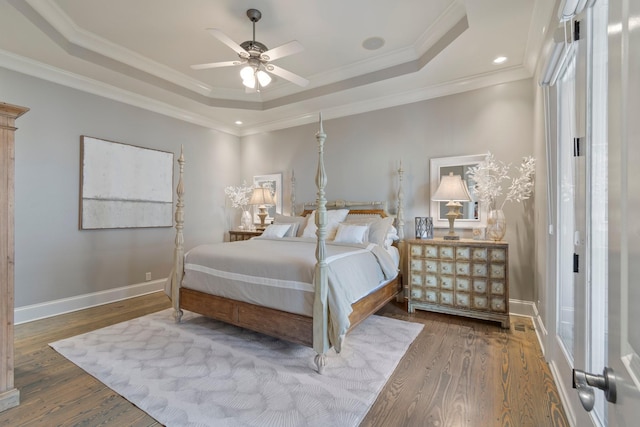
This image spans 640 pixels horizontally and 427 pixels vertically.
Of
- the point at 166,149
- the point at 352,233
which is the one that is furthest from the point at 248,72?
the point at 166,149

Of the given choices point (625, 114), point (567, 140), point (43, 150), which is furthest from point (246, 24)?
point (625, 114)

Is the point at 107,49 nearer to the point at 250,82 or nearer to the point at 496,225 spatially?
the point at 250,82

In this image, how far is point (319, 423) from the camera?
5.48 feet

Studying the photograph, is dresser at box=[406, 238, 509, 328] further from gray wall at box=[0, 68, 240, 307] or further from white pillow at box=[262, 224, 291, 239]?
gray wall at box=[0, 68, 240, 307]

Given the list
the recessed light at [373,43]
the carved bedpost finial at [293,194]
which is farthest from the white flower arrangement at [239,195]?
the recessed light at [373,43]

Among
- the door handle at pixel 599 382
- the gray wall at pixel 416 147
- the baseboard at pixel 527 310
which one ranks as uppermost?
A: the gray wall at pixel 416 147

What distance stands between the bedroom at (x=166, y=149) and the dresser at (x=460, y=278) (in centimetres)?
37

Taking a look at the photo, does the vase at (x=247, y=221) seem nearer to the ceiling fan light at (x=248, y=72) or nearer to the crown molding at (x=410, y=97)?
the crown molding at (x=410, y=97)

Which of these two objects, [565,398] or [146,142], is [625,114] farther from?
[146,142]

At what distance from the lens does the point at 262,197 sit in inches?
200

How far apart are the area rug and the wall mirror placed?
1.45 metres

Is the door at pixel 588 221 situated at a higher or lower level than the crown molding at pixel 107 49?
lower

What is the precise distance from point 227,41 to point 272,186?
3.08 m

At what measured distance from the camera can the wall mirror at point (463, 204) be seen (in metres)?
3.62
